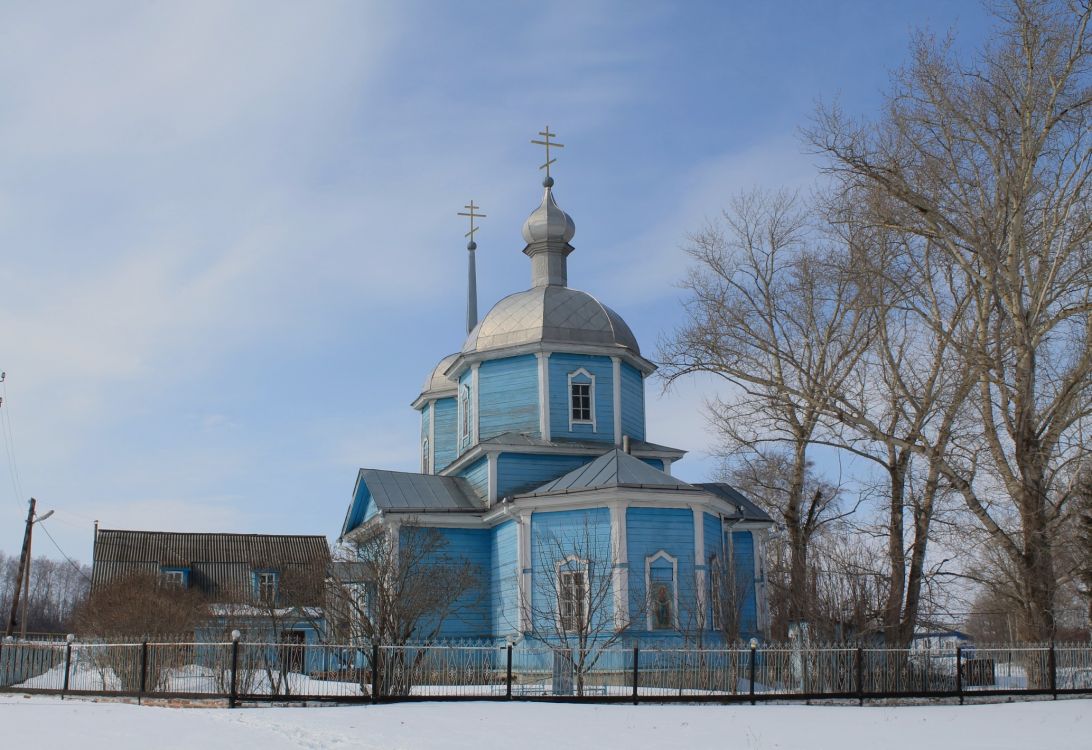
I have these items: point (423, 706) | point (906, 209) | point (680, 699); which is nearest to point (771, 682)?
point (680, 699)

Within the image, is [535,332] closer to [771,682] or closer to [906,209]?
[906,209]

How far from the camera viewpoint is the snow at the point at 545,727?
382 inches

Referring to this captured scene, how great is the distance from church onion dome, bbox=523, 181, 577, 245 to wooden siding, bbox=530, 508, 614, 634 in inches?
330

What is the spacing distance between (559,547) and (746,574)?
5.09 meters

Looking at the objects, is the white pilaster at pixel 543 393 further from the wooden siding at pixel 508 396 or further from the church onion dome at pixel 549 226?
the church onion dome at pixel 549 226

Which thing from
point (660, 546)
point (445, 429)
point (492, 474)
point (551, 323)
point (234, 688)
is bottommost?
point (234, 688)

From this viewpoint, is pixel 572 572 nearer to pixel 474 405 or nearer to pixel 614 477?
pixel 614 477

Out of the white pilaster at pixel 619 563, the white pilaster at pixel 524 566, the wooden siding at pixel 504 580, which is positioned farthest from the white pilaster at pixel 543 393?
the white pilaster at pixel 619 563

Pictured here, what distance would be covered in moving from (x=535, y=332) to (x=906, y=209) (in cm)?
850

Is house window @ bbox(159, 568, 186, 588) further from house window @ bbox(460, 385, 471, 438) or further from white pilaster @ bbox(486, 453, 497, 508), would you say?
white pilaster @ bbox(486, 453, 497, 508)

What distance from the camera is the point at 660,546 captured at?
19.6 metres

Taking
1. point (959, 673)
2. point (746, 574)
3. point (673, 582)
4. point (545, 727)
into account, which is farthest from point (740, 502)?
point (545, 727)

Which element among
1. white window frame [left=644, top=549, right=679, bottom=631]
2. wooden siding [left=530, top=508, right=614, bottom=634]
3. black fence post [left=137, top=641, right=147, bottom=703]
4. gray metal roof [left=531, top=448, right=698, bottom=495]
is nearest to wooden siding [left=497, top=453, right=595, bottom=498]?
gray metal roof [left=531, top=448, right=698, bottom=495]

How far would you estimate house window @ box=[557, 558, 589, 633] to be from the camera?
18438 millimetres
